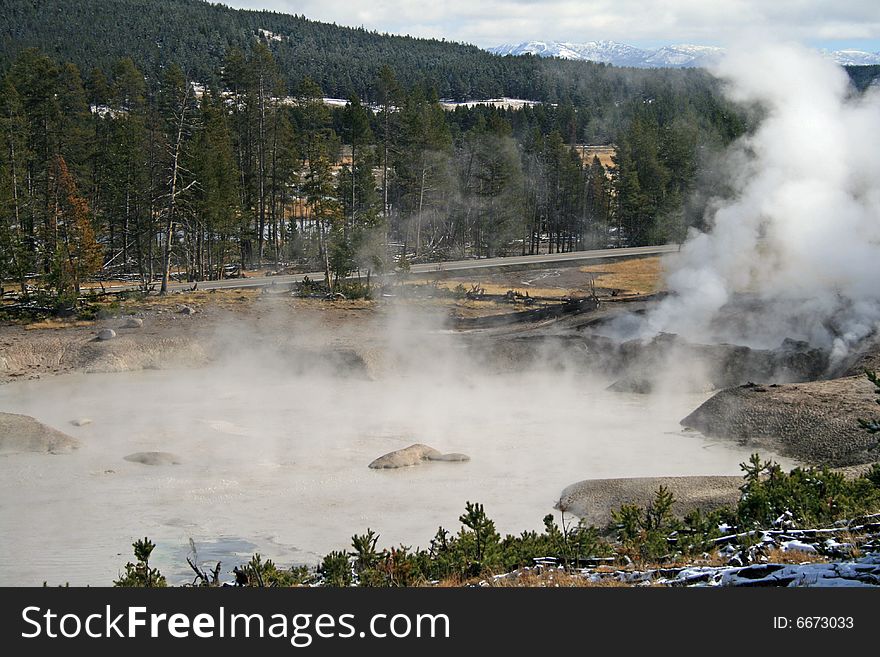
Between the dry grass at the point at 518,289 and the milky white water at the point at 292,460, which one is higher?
the dry grass at the point at 518,289

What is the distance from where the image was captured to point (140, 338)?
36438 mm

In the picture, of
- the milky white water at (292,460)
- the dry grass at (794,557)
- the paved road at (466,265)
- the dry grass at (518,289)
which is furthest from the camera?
the dry grass at (518,289)

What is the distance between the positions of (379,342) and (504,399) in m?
7.91

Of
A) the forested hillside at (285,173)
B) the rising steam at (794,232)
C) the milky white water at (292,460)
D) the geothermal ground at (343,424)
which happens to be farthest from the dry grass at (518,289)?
the milky white water at (292,460)

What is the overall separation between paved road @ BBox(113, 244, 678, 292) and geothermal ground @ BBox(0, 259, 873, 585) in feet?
25.1

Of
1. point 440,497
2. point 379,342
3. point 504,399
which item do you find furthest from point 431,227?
point 440,497

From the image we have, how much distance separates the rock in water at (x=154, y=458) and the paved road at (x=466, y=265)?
23714 mm

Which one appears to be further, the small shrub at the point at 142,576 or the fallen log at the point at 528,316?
the fallen log at the point at 528,316

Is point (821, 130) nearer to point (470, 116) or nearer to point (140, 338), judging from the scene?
point (140, 338)

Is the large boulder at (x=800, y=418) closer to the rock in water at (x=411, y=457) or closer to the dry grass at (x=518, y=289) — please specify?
the rock in water at (x=411, y=457)

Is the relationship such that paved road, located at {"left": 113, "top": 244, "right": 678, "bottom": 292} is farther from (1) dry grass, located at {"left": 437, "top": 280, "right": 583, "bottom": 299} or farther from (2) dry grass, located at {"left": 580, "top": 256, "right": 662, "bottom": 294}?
(1) dry grass, located at {"left": 437, "top": 280, "right": 583, "bottom": 299}

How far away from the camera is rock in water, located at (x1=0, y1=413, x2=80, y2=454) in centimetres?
2483

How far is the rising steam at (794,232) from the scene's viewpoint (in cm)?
3422

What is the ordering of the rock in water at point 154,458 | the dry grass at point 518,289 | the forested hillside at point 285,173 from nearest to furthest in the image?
the rock in water at point 154,458 < the forested hillside at point 285,173 < the dry grass at point 518,289
